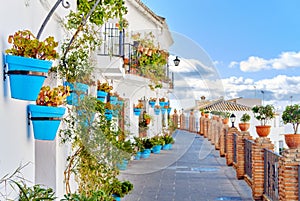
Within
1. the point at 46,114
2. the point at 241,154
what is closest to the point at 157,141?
the point at 241,154

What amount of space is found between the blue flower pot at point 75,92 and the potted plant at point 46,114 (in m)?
1.38

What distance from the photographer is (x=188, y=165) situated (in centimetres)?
1409

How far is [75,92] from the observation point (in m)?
5.30

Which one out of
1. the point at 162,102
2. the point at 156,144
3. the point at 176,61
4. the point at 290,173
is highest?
the point at 176,61

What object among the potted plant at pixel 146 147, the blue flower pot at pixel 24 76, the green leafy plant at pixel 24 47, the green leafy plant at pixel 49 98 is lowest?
the potted plant at pixel 146 147

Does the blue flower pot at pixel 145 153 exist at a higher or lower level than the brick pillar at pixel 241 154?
lower

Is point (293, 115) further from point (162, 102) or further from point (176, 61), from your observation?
point (162, 102)

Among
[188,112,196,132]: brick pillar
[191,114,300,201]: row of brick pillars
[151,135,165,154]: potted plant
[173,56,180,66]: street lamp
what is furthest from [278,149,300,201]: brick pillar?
[188,112,196,132]: brick pillar

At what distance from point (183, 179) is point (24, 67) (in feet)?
28.2

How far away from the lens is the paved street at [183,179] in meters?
9.12

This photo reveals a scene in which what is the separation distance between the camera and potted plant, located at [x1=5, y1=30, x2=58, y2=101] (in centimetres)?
314

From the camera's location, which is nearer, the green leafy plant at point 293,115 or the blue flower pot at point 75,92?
the blue flower pot at point 75,92

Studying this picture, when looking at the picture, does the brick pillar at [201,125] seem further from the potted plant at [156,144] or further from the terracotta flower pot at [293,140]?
the terracotta flower pot at [293,140]

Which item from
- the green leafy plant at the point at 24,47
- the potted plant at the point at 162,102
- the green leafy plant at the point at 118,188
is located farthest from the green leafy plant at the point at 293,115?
the potted plant at the point at 162,102
